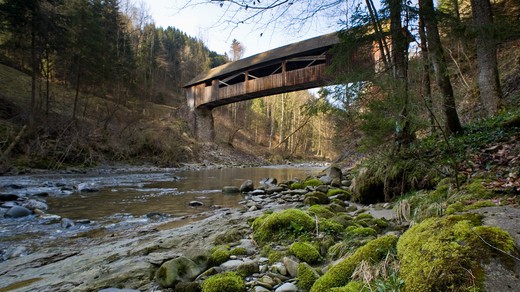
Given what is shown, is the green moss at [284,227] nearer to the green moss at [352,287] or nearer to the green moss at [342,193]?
the green moss at [352,287]

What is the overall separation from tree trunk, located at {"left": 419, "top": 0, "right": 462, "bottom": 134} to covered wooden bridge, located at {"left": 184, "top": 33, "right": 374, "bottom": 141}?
7311mm

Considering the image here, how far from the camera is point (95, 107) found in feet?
78.2

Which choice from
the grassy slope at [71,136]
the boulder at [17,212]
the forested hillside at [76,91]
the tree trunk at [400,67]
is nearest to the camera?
the tree trunk at [400,67]

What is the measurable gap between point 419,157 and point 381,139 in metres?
0.78

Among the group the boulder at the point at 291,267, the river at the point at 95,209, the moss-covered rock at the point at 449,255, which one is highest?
the moss-covered rock at the point at 449,255

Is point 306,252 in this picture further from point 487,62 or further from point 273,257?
point 487,62

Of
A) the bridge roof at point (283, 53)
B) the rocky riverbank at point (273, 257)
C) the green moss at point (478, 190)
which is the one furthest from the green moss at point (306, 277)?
the bridge roof at point (283, 53)

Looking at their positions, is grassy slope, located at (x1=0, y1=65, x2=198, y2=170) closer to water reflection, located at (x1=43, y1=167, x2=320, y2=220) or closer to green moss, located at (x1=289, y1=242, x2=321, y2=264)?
water reflection, located at (x1=43, y1=167, x2=320, y2=220)

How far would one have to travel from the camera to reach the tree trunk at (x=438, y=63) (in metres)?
5.13

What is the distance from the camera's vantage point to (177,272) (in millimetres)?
2135

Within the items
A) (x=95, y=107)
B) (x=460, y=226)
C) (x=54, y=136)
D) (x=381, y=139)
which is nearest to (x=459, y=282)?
(x=460, y=226)

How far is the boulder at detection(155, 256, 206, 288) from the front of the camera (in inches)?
82.1

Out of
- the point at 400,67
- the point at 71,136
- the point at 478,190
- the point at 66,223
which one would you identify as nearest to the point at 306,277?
the point at 478,190

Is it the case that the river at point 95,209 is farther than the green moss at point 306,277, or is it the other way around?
the river at point 95,209
